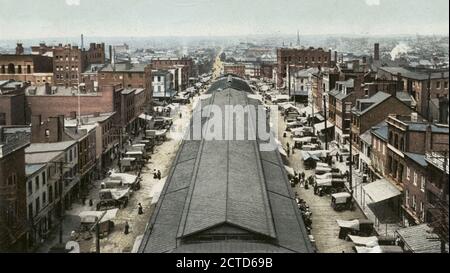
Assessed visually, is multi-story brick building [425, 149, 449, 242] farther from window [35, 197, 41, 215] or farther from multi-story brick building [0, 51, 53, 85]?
multi-story brick building [0, 51, 53, 85]

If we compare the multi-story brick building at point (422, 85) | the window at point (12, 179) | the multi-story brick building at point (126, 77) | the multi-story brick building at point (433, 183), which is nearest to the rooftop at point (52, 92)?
the multi-story brick building at point (126, 77)

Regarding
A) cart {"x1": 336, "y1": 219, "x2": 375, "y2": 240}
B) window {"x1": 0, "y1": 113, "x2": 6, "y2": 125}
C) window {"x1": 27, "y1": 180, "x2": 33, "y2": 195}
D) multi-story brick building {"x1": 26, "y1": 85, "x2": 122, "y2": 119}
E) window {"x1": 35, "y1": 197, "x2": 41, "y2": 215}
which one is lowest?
cart {"x1": 336, "y1": 219, "x2": 375, "y2": 240}

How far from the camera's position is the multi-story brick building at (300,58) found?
138750 mm

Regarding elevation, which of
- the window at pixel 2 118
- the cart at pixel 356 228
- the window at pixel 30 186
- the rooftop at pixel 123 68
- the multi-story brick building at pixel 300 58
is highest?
the multi-story brick building at pixel 300 58

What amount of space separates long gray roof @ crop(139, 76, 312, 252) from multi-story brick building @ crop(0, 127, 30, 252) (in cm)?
797

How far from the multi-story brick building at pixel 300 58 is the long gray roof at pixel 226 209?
322 ft

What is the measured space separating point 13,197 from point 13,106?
1312 inches

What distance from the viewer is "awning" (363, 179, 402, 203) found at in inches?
1601

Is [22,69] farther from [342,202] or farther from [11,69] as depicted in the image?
[342,202]

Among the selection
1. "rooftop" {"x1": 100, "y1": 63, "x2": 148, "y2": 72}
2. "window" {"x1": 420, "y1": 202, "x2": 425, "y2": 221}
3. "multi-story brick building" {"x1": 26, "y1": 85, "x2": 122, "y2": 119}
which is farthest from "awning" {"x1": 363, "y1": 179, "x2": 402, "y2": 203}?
"rooftop" {"x1": 100, "y1": 63, "x2": 148, "y2": 72}

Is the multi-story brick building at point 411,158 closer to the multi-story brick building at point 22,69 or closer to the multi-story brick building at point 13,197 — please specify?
the multi-story brick building at point 13,197

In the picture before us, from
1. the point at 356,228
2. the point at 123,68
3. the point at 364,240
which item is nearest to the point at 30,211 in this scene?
the point at 364,240

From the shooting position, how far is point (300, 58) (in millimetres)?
142250
